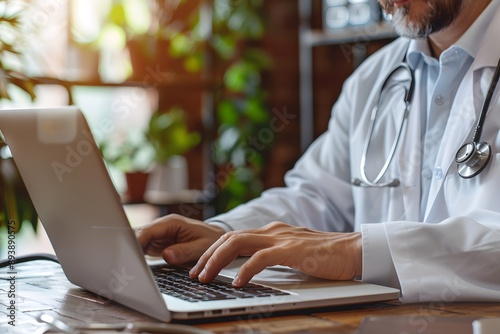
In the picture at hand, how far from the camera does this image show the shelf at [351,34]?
122 inches

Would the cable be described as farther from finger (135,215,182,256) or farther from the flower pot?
the flower pot

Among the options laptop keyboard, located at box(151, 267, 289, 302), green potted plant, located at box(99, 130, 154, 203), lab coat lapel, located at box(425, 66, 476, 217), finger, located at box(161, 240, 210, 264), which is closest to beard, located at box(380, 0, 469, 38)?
lab coat lapel, located at box(425, 66, 476, 217)

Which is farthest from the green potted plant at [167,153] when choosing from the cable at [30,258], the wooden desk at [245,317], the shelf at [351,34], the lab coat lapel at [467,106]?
the wooden desk at [245,317]

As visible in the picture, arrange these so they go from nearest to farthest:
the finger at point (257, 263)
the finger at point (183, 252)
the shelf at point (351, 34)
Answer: the finger at point (257, 263) < the finger at point (183, 252) < the shelf at point (351, 34)

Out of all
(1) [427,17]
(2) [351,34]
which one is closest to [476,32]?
(1) [427,17]

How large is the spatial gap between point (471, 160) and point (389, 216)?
28 centimetres

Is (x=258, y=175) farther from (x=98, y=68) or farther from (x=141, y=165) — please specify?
(x=98, y=68)

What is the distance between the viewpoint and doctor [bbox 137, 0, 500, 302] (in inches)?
42.9

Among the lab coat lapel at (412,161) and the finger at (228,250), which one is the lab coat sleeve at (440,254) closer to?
the finger at (228,250)

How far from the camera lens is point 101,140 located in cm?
320

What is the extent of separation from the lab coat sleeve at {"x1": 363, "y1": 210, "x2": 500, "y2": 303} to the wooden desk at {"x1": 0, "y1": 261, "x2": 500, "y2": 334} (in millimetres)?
61

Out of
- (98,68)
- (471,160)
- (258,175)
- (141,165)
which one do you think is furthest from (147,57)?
(471,160)

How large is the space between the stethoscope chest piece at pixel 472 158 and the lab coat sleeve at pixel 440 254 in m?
0.21

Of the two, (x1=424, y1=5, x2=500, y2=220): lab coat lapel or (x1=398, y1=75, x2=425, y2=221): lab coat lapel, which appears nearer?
(x1=424, y1=5, x2=500, y2=220): lab coat lapel
